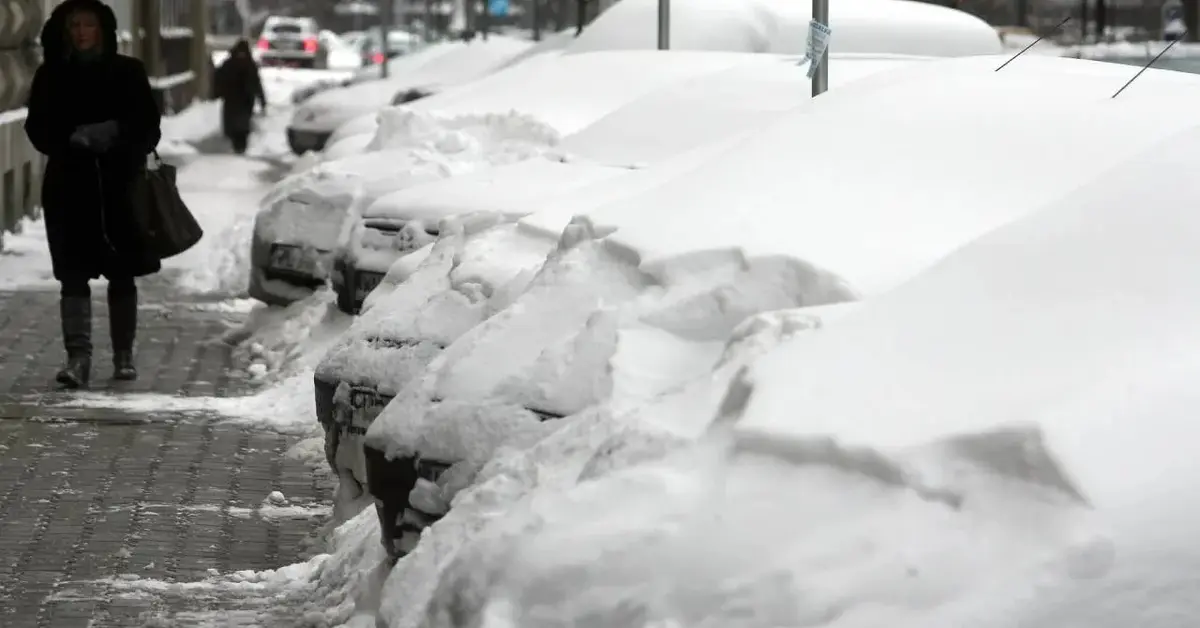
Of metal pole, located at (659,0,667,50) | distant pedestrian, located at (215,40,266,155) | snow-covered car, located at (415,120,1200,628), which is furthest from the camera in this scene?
distant pedestrian, located at (215,40,266,155)

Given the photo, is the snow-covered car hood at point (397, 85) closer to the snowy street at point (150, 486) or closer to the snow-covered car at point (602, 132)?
the snow-covered car at point (602, 132)

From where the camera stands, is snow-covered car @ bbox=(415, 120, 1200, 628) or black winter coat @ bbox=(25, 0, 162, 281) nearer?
snow-covered car @ bbox=(415, 120, 1200, 628)

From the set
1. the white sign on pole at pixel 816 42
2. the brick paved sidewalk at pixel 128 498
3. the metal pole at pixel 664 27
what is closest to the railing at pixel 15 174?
the metal pole at pixel 664 27

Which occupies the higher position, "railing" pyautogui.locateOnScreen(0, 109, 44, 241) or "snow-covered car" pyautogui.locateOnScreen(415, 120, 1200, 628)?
"snow-covered car" pyautogui.locateOnScreen(415, 120, 1200, 628)

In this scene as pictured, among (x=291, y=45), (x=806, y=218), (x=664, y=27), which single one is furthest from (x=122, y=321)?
(x=291, y=45)

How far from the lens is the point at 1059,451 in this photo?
10.3ft

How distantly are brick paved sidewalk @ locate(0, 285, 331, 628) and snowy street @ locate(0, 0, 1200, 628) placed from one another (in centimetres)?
2

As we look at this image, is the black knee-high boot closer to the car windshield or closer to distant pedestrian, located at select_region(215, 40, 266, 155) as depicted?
distant pedestrian, located at select_region(215, 40, 266, 155)

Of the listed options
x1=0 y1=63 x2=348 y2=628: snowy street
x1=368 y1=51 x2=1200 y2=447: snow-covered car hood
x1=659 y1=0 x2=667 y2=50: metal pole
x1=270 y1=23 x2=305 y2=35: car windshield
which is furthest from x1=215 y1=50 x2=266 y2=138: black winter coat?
x1=270 y1=23 x2=305 y2=35: car windshield

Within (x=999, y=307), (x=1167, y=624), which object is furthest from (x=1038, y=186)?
(x=1167, y=624)

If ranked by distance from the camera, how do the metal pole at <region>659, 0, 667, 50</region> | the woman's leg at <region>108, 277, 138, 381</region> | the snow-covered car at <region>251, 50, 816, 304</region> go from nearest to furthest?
the woman's leg at <region>108, 277, 138, 381</region>, the snow-covered car at <region>251, 50, 816, 304</region>, the metal pole at <region>659, 0, 667, 50</region>

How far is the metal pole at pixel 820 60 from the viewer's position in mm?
7664

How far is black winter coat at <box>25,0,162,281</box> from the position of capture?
344 inches

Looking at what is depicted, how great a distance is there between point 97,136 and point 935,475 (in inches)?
243
